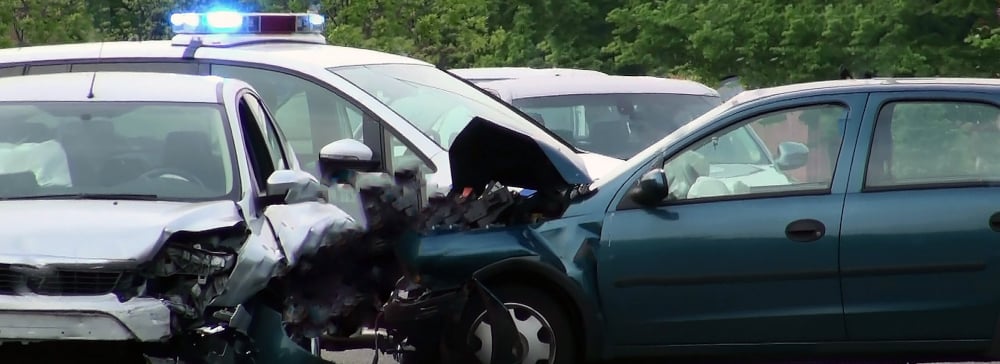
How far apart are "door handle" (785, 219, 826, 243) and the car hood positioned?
0.94 meters

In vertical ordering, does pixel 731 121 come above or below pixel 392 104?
above

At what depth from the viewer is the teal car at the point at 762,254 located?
6113mm

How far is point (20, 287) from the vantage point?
521 cm

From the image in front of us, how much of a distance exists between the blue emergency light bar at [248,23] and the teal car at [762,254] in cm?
307

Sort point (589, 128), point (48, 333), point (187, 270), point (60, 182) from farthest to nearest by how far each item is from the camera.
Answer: point (589, 128)
point (60, 182)
point (187, 270)
point (48, 333)

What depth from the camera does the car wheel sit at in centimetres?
640

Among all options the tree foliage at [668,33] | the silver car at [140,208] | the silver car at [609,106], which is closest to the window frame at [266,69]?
the silver car at [140,208]

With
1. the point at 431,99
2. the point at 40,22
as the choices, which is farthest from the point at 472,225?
the point at 40,22

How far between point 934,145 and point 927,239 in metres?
0.44

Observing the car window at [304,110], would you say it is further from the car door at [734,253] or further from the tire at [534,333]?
the car door at [734,253]

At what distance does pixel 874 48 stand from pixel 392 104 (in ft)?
40.2

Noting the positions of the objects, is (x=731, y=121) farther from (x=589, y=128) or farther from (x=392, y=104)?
(x=589, y=128)

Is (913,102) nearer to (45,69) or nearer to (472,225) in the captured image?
(472,225)

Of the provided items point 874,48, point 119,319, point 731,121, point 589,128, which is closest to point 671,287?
point 731,121
